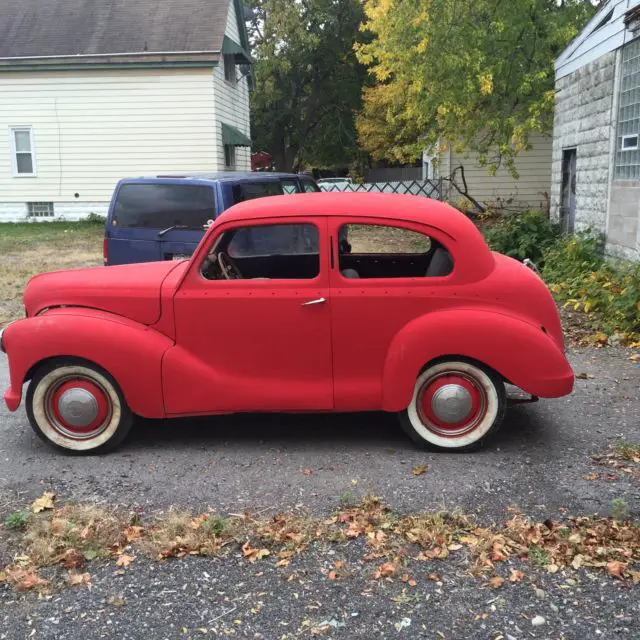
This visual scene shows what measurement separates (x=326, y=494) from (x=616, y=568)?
1618mm

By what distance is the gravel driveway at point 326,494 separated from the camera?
3.03 m

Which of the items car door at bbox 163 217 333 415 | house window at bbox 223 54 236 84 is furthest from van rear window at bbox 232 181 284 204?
house window at bbox 223 54 236 84

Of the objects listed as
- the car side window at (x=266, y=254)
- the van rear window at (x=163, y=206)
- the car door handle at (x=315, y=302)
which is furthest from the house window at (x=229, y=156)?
the car door handle at (x=315, y=302)

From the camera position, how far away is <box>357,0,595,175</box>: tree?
15977mm

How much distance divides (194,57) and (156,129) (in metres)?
2.48

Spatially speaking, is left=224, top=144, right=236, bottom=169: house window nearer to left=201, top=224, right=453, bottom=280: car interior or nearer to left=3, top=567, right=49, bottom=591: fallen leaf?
left=201, top=224, right=453, bottom=280: car interior

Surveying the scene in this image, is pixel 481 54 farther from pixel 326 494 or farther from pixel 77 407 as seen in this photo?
pixel 326 494

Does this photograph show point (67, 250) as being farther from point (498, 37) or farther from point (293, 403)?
point (293, 403)

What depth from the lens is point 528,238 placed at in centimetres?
1277

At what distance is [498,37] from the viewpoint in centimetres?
1644

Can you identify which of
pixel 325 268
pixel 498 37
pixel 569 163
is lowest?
pixel 325 268

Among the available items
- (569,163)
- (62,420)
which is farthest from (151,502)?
(569,163)

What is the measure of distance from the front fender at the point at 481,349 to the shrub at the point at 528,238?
7964 mm

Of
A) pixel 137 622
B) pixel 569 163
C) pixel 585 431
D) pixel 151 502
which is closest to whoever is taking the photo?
pixel 137 622
